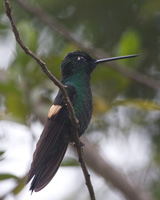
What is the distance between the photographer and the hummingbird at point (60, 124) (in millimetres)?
3254

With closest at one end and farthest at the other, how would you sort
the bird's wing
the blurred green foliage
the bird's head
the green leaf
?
1. the bird's wing
2. the bird's head
3. the blurred green foliage
4. the green leaf

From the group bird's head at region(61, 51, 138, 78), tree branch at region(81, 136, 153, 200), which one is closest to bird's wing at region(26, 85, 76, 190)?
bird's head at region(61, 51, 138, 78)

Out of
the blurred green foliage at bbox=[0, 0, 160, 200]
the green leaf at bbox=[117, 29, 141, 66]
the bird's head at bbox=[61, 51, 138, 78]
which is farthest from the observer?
the green leaf at bbox=[117, 29, 141, 66]

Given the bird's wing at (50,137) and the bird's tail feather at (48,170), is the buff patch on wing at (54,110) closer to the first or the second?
the bird's wing at (50,137)

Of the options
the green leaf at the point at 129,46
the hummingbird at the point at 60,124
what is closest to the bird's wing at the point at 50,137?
the hummingbird at the point at 60,124

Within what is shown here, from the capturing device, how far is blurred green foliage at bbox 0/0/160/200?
171 inches

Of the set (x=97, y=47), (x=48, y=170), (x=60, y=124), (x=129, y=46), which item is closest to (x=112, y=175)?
(x=48, y=170)

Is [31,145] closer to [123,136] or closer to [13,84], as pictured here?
[13,84]

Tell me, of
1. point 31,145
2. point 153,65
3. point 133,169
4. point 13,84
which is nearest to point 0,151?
point 31,145

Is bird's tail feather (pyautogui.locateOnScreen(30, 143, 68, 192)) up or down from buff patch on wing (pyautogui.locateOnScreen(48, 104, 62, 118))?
down

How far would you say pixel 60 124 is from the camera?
10.9 ft

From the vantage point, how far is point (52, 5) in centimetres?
567

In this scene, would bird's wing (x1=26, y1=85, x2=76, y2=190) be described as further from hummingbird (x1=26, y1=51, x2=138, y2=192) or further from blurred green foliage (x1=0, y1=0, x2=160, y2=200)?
blurred green foliage (x1=0, y1=0, x2=160, y2=200)

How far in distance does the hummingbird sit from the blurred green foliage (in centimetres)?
50
